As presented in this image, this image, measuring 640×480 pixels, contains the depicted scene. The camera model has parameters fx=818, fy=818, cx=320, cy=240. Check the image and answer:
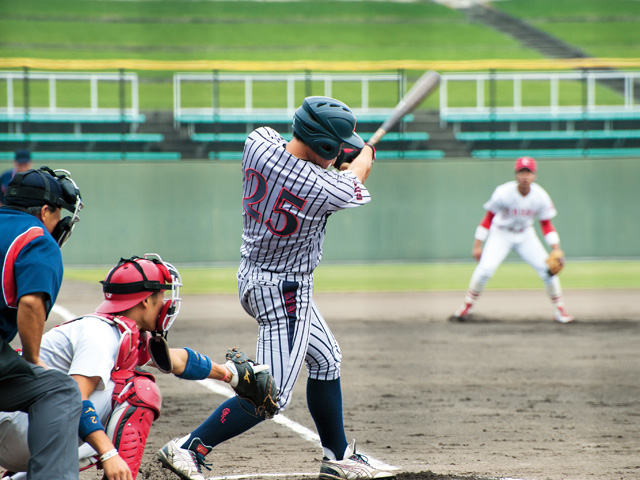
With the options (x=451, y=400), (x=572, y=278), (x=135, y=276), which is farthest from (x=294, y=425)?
(x=572, y=278)

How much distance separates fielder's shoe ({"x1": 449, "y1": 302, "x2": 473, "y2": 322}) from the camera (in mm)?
8195

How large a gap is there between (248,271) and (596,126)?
54.6ft

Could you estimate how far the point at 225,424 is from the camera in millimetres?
3135

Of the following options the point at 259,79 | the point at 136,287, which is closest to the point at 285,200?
the point at 136,287

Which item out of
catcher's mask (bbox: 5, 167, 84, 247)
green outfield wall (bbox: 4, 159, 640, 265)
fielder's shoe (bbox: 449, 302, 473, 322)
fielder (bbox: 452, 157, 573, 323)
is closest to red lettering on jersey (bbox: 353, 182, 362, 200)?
catcher's mask (bbox: 5, 167, 84, 247)

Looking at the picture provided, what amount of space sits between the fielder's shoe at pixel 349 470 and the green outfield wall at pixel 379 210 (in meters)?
13.2

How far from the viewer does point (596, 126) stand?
18.3 m

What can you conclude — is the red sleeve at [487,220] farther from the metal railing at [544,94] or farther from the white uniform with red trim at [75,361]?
the metal railing at [544,94]

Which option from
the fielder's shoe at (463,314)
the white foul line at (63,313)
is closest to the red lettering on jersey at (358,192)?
the fielder's shoe at (463,314)

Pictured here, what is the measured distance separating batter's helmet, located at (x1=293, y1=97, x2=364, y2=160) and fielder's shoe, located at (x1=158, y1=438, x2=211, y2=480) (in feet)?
3.99

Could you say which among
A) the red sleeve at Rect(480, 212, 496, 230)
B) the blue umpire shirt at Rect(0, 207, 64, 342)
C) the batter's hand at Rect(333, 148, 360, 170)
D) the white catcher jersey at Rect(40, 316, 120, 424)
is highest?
the batter's hand at Rect(333, 148, 360, 170)

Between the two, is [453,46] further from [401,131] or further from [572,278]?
[572,278]

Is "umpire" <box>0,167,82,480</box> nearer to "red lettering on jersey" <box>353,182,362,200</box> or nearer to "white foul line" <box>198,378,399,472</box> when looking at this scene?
"red lettering on jersey" <box>353,182,362,200</box>

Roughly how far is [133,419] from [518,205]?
20.8ft
